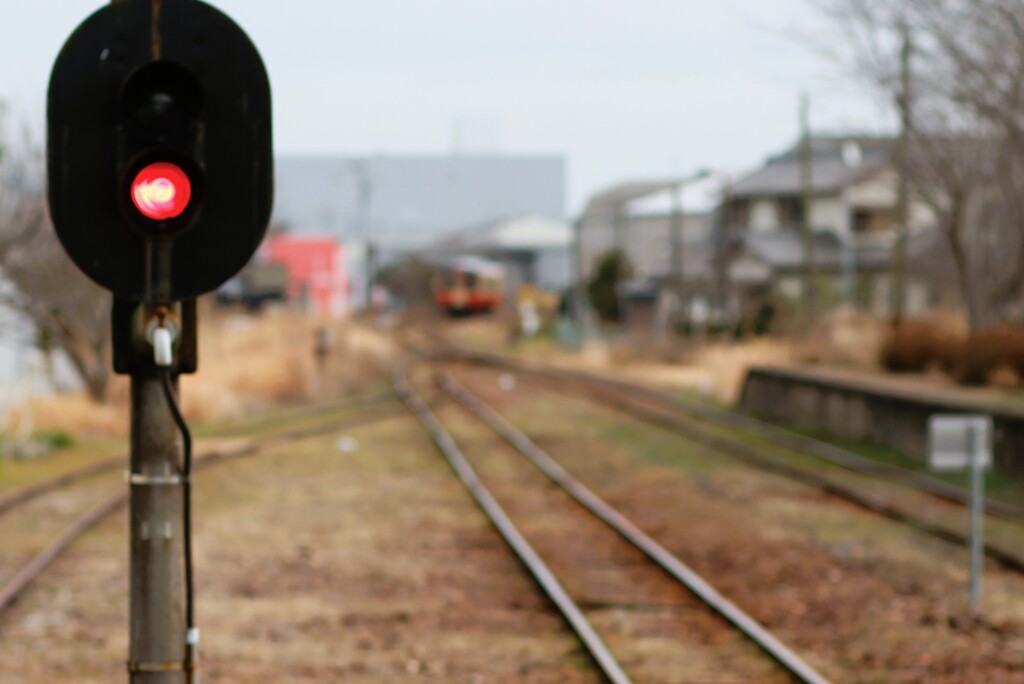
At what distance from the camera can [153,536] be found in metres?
3.74

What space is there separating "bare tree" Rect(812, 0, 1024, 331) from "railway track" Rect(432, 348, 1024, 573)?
4.26 meters

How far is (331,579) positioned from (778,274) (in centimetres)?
5119

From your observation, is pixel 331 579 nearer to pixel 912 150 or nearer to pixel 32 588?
pixel 32 588

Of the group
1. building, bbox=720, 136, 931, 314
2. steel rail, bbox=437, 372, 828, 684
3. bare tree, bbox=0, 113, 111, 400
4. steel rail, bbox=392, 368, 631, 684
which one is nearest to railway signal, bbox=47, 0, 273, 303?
steel rail, bbox=392, 368, 631, 684

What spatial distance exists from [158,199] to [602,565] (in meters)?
7.69

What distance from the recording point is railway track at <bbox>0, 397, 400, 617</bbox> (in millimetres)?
10086

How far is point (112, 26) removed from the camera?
366cm

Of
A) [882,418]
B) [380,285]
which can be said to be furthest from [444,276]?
[882,418]

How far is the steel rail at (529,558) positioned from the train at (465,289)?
48.0 meters

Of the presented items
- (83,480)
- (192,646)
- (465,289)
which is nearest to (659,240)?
(465,289)

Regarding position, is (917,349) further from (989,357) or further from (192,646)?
(192,646)

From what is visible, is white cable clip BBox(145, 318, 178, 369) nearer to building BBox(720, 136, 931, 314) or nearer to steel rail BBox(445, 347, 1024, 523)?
steel rail BBox(445, 347, 1024, 523)

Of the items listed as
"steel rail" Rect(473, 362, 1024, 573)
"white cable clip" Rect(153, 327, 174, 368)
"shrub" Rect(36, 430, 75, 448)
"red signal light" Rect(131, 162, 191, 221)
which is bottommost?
"steel rail" Rect(473, 362, 1024, 573)

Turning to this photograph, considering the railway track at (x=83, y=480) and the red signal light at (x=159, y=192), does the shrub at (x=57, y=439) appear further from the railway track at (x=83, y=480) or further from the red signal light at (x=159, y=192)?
the red signal light at (x=159, y=192)
